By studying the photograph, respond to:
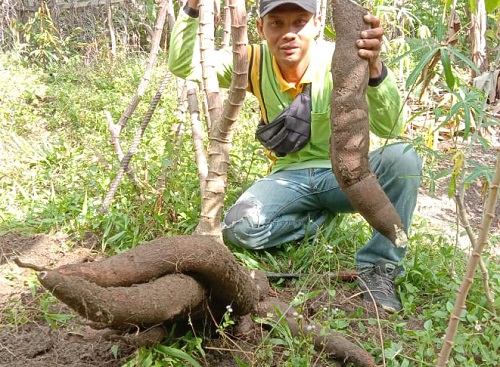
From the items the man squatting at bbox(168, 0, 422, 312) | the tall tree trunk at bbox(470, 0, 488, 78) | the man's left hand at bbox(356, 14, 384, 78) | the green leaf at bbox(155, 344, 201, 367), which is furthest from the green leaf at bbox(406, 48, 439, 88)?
the tall tree trunk at bbox(470, 0, 488, 78)

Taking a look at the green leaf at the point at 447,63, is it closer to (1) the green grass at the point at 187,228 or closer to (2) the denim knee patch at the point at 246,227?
(1) the green grass at the point at 187,228

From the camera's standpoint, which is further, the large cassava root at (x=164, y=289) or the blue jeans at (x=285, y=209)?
the blue jeans at (x=285, y=209)

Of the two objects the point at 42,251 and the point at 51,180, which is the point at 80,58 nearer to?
the point at 51,180

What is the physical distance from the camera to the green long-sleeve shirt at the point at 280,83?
91.4 inches

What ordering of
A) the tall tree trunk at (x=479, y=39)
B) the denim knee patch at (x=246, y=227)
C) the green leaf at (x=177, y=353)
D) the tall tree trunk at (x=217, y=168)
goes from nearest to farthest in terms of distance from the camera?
the green leaf at (x=177, y=353)
the tall tree trunk at (x=217, y=168)
the denim knee patch at (x=246, y=227)
the tall tree trunk at (x=479, y=39)

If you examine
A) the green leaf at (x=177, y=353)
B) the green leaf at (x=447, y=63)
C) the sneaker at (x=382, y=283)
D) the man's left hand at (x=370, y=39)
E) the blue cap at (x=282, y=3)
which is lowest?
the sneaker at (x=382, y=283)

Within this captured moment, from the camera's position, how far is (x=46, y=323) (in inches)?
79.2

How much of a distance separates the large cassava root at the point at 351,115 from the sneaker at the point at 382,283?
0.52m

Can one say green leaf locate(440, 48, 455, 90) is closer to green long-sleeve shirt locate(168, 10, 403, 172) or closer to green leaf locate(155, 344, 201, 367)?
green long-sleeve shirt locate(168, 10, 403, 172)

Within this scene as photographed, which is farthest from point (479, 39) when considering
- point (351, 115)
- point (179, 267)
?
point (179, 267)

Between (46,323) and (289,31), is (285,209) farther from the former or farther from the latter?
(46,323)

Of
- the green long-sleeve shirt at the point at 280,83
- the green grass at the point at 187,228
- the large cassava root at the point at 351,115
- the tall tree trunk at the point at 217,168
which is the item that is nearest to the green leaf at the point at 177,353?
the green grass at the point at 187,228

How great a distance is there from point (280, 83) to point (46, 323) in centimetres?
139

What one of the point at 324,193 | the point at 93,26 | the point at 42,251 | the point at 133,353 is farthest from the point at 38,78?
the point at 133,353
